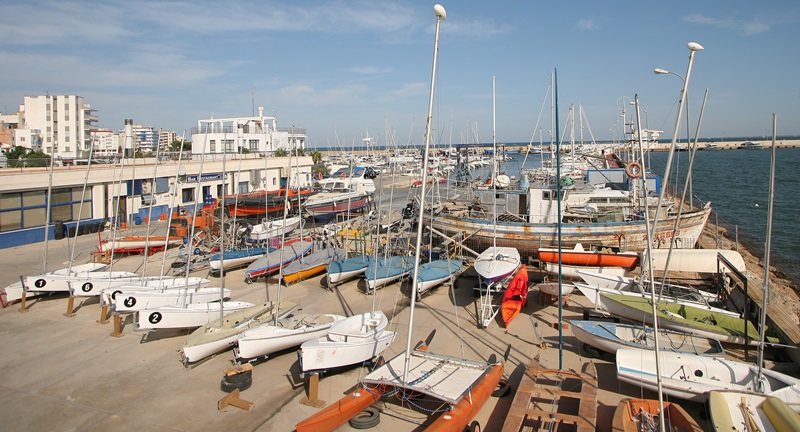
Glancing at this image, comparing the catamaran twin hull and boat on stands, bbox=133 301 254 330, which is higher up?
the catamaran twin hull

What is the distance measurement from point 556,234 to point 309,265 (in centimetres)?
1002

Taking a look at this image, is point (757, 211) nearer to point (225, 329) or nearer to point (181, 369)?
point (225, 329)

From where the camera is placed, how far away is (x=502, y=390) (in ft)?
34.1

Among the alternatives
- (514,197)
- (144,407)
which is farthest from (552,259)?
(144,407)

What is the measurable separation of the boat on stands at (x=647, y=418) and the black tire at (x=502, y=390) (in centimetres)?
225

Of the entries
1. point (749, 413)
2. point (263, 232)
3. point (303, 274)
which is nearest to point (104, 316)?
point (303, 274)

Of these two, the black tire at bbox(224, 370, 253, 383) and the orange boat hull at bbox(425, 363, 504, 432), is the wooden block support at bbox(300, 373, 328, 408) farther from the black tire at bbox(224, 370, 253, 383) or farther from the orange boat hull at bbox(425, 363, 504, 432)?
the orange boat hull at bbox(425, 363, 504, 432)

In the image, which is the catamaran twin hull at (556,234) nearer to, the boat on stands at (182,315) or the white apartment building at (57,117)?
the boat on stands at (182,315)

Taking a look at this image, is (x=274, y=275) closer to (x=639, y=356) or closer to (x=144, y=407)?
(x=144, y=407)

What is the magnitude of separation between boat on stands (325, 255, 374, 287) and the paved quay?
670 millimetres

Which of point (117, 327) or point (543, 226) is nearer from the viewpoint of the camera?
point (117, 327)

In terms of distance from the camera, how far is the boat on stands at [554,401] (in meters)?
8.41

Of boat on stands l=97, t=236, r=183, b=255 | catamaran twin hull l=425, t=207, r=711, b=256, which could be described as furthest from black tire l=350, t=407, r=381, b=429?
boat on stands l=97, t=236, r=183, b=255

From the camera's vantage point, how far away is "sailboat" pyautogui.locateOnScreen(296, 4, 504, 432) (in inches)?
341
